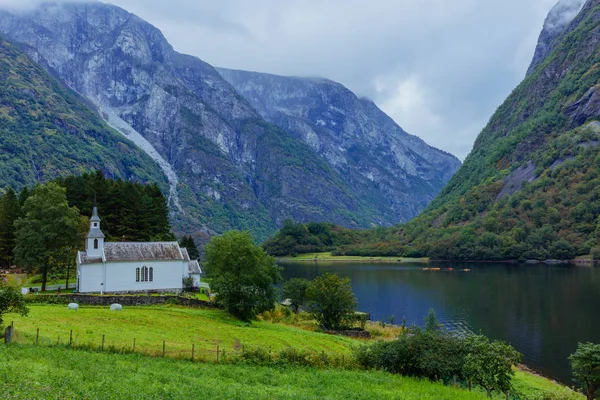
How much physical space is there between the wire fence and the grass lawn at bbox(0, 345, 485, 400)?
1.22m

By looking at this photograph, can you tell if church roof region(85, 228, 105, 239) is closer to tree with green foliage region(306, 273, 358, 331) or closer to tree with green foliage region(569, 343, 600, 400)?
tree with green foliage region(306, 273, 358, 331)

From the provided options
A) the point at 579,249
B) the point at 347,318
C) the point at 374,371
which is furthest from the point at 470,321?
the point at 579,249

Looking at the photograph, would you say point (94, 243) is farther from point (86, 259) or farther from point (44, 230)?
point (44, 230)

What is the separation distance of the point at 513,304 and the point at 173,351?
69.9 meters

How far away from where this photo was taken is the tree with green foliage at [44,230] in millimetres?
60719

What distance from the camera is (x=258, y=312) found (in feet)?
197

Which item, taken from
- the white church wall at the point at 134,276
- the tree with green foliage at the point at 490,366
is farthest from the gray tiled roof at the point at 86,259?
the tree with green foliage at the point at 490,366

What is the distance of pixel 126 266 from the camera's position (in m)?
65.2

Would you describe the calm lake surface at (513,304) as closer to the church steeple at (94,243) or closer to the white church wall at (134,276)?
the white church wall at (134,276)

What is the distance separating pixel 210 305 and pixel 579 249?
14758 cm

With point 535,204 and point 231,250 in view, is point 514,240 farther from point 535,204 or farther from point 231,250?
point 231,250

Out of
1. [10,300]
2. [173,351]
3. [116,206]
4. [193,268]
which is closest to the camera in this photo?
[173,351]

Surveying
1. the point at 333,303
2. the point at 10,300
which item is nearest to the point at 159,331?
the point at 10,300

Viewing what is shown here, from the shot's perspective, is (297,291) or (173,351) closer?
(173,351)
